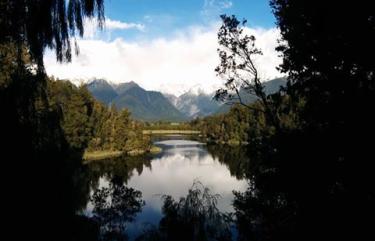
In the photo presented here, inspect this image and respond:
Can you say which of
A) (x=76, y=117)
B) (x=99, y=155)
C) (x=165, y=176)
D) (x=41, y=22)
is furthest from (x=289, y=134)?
(x=99, y=155)

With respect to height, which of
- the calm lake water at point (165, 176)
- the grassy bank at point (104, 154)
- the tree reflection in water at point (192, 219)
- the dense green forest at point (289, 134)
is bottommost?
the calm lake water at point (165, 176)

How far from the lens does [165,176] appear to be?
217ft

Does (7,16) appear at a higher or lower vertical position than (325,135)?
higher

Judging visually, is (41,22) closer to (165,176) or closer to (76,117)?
(165,176)

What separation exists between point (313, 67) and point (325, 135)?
7.78ft

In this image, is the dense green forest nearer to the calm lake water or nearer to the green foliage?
the calm lake water

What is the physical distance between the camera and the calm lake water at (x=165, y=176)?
140 feet

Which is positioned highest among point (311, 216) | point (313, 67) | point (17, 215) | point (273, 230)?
point (313, 67)

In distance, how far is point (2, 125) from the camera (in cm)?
611

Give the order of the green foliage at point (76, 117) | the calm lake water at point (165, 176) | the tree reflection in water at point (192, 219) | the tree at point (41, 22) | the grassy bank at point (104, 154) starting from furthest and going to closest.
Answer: the grassy bank at point (104, 154)
the green foliage at point (76, 117)
the calm lake water at point (165, 176)
the tree reflection in water at point (192, 219)
the tree at point (41, 22)

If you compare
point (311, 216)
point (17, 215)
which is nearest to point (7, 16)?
point (17, 215)

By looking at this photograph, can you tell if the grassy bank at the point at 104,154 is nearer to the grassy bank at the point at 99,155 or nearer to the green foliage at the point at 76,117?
the grassy bank at the point at 99,155

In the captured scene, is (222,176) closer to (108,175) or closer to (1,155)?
(108,175)

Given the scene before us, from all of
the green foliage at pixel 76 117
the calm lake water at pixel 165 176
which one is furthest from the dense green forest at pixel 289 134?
the green foliage at pixel 76 117
